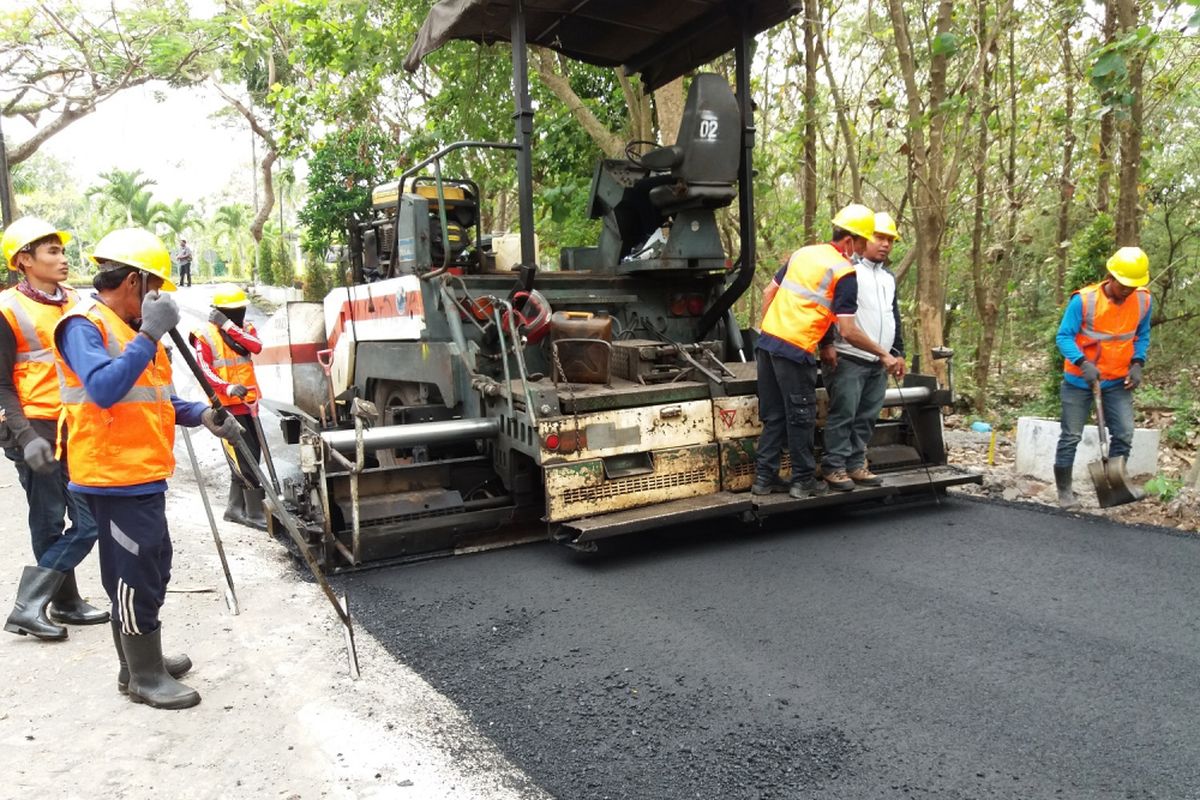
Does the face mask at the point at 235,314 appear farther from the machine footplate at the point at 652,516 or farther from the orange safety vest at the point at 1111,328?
the orange safety vest at the point at 1111,328

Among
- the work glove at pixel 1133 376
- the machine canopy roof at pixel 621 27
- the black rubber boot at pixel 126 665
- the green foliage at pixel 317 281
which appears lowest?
the black rubber boot at pixel 126 665

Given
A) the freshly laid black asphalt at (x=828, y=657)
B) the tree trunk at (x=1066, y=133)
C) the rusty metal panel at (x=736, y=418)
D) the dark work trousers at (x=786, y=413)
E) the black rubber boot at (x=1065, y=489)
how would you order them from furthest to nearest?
1. the tree trunk at (x=1066, y=133)
2. the black rubber boot at (x=1065, y=489)
3. the rusty metal panel at (x=736, y=418)
4. the dark work trousers at (x=786, y=413)
5. the freshly laid black asphalt at (x=828, y=657)

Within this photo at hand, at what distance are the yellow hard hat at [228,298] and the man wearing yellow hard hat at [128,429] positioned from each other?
2.65 metres

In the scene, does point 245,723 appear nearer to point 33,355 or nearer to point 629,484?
point 33,355

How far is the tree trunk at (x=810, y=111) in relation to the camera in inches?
344

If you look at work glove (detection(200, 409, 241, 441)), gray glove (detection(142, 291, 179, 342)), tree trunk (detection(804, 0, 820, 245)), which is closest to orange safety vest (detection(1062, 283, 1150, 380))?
tree trunk (detection(804, 0, 820, 245))

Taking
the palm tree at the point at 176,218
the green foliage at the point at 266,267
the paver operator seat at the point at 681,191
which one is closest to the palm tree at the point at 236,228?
the palm tree at the point at 176,218

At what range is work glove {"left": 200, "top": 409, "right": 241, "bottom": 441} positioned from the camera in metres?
3.17

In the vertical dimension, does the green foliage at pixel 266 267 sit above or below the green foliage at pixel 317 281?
above

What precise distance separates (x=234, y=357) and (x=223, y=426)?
2707 mm

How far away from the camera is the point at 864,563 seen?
430 cm

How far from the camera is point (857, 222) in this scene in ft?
15.8

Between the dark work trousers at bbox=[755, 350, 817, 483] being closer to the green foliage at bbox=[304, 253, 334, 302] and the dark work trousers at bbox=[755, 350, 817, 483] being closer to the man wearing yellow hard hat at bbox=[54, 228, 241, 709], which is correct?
the man wearing yellow hard hat at bbox=[54, 228, 241, 709]

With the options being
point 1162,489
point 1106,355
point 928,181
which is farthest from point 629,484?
point 928,181
